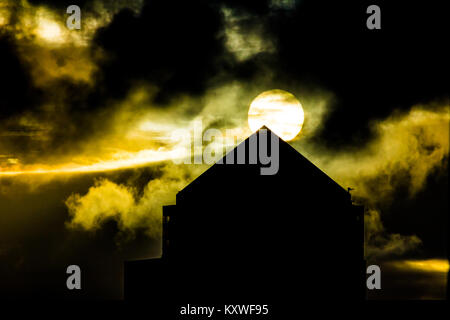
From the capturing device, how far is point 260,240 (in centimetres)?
2788

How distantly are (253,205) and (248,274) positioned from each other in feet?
11.8

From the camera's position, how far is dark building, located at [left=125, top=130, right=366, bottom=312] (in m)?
27.4

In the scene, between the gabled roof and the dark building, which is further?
the gabled roof

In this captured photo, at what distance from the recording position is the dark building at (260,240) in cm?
2739

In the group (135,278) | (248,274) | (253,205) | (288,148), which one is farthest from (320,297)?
(135,278)

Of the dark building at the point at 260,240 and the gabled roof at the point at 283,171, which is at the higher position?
the gabled roof at the point at 283,171

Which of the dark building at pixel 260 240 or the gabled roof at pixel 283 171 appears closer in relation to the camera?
the dark building at pixel 260 240

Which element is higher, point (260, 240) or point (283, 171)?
point (283, 171)

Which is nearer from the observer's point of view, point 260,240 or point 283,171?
point 260,240

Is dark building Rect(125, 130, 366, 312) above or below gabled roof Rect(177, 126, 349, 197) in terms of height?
below
